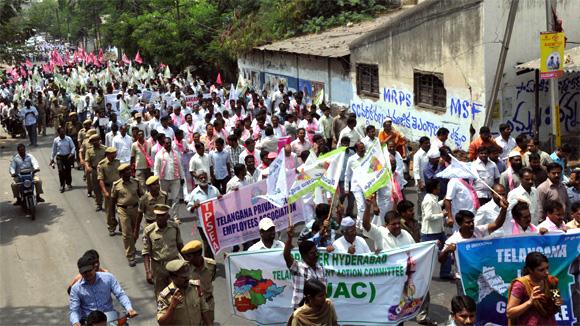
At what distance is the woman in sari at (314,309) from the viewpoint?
527cm

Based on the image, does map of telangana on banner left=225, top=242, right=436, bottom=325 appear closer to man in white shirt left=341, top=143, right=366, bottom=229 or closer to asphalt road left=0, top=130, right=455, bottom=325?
asphalt road left=0, top=130, right=455, bottom=325

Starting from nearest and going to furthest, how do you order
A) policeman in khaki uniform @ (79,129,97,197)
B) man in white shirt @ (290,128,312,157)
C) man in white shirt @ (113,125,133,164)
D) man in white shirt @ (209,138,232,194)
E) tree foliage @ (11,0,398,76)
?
man in white shirt @ (209,138,232,194)
man in white shirt @ (290,128,312,157)
policeman in khaki uniform @ (79,129,97,197)
man in white shirt @ (113,125,133,164)
tree foliage @ (11,0,398,76)

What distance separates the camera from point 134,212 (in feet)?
34.4

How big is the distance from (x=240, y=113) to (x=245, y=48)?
11260 mm

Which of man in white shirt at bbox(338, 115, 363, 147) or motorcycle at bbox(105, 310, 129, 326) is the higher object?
man in white shirt at bbox(338, 115, 363, 147)

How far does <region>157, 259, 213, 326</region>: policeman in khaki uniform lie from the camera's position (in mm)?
5801

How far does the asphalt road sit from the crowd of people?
33 cm

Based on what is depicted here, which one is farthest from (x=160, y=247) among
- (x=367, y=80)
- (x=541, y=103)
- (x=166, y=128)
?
(x=367, y=80)

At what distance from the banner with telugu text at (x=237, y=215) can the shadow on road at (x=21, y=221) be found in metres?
4.74

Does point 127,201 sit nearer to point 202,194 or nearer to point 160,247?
point 202,194

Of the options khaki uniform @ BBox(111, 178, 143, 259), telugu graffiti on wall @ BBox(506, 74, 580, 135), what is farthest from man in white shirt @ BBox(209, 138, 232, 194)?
telugu graffiti on wall @ BBox(506, 74, 580, 135)

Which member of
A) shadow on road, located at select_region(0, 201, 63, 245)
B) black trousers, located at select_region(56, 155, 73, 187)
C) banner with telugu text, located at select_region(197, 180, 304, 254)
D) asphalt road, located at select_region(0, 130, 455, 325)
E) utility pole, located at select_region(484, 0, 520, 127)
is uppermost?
utility pole, located at select_region(484, 0, 520, 127)

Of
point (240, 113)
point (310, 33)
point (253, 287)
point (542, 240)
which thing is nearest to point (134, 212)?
point (253, 287)

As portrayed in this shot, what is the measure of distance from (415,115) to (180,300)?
12.2 meters
